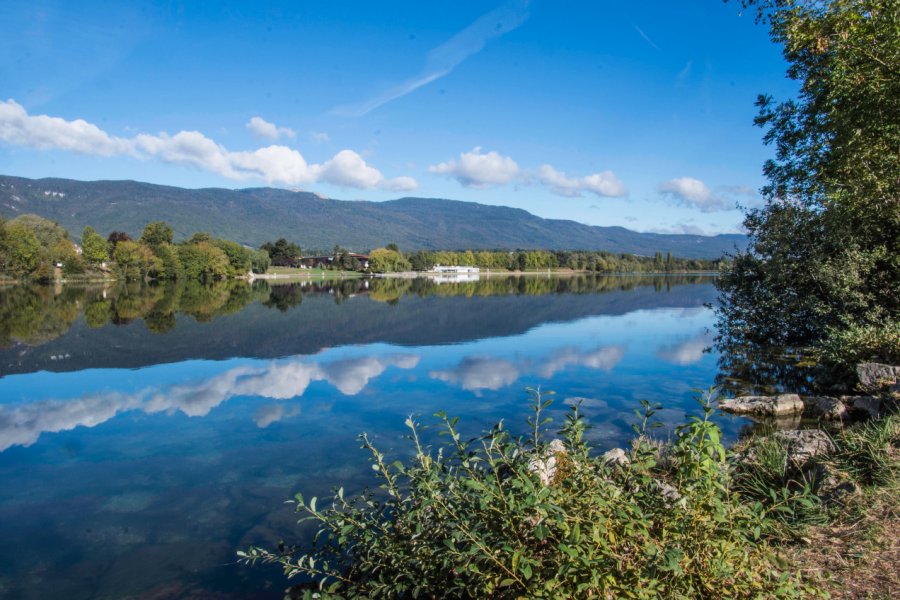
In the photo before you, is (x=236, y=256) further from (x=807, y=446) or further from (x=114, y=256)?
(x=807, y=446)

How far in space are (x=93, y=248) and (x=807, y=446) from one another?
135m

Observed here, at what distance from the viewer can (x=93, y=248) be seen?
114 m

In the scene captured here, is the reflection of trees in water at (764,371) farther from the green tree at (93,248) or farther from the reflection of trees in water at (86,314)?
the green tree at (93,248)

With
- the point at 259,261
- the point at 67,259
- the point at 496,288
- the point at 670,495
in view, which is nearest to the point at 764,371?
the point at 670,495

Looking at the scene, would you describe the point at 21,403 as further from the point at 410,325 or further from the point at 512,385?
the point at 410,325

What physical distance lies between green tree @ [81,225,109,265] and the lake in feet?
292

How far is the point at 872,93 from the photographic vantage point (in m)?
12.4

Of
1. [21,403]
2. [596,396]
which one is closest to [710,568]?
[596,396]

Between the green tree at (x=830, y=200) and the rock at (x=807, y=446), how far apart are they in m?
7.76

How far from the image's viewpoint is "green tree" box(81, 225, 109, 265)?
11394 cm

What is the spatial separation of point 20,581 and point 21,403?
12917 millimetres

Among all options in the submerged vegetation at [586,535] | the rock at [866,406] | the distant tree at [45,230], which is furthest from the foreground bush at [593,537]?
the distant tree at [45,230]

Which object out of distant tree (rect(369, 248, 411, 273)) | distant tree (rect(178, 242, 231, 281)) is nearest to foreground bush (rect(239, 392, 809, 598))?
distant tree (rect(178, 242, 231, 281))

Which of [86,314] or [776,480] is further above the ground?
[776,480]
